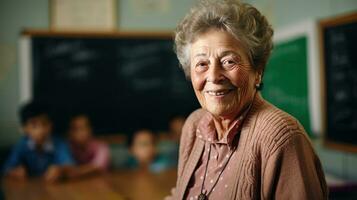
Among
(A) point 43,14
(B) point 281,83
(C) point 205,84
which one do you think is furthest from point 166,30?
(C) point 205,84

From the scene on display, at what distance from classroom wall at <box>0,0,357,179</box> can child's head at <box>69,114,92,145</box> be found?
436mm

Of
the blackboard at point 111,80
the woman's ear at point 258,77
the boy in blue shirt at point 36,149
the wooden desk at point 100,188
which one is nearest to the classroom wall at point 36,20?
the blackboard at point 111,80

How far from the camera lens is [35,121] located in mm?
2730

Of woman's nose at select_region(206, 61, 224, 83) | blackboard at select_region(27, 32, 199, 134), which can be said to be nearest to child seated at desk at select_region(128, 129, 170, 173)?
blackboard at select_region(27, 32, 199, 134)

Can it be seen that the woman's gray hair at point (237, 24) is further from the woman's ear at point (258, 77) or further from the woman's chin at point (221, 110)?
the woman's chin at point (221, 110)

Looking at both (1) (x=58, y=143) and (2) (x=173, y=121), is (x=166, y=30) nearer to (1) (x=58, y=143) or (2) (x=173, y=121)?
(2) (x=173, y=121)

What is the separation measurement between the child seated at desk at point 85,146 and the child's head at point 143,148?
22cm

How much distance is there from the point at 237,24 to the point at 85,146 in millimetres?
2478

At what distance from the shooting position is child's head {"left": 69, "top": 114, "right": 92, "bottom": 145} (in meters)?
3.22

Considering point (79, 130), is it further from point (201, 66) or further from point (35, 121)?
point (201, 66)

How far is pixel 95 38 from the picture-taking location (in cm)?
349

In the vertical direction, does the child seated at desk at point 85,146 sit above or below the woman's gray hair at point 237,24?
below

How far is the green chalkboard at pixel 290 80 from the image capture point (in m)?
2.37

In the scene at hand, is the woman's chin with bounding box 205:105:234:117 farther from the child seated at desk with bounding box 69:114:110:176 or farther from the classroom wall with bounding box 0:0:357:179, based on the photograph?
the child seated at desk with bounding box 69:114:110:176
